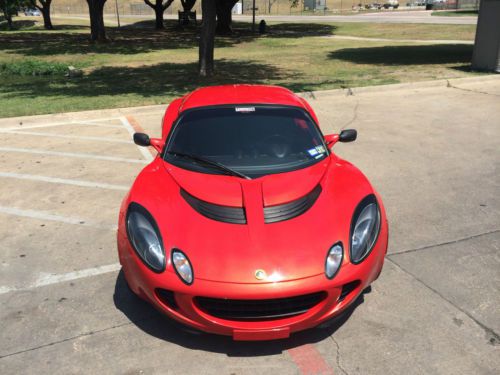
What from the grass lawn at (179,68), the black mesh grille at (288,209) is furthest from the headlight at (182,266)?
the grass lawn at (179,68)

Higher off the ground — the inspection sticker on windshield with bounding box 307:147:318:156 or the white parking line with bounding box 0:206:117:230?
the inspection sticker on windshield with bounding box 307:147:318:156

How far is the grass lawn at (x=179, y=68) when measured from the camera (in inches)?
472

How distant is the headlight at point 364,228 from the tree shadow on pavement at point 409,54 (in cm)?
1478

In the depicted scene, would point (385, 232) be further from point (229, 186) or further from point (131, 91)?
point (131, 91)

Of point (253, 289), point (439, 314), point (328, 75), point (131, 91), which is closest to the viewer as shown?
point (253, 289)

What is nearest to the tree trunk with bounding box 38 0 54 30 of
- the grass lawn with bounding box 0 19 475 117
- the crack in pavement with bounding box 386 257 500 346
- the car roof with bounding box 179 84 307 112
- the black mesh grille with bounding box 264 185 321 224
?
the grass lawn with bounding box 0 19 475 117

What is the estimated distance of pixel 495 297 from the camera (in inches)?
148

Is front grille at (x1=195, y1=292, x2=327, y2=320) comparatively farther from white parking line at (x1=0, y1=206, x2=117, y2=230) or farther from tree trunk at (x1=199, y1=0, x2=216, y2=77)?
tree trunk at (x1=199, y1=0, x2=216, y2=77)

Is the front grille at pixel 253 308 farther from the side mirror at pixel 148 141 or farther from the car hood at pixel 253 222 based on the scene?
the side mirror at pixel 148 141

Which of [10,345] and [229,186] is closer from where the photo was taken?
[10,345]

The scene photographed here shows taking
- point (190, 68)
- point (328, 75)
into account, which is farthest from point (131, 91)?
point (328, 75)

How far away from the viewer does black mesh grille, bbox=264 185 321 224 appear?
3320 mm

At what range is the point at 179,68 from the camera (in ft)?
55.3

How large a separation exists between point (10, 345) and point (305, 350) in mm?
2038
